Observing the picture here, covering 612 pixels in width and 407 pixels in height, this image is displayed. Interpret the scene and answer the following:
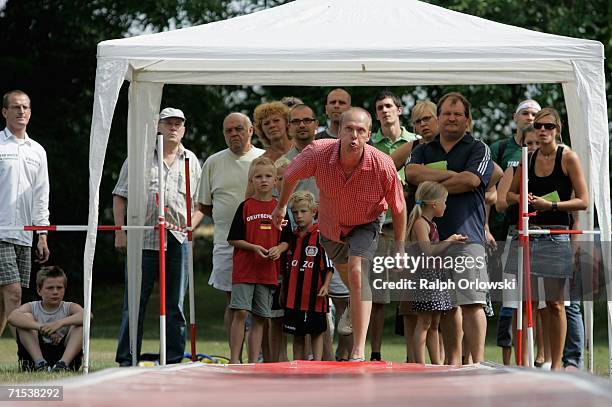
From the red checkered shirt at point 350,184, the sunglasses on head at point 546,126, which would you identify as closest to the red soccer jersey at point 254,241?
the red checkered shirt at point 350,184

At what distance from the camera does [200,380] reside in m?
7.19

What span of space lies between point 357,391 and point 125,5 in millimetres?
A: 15295

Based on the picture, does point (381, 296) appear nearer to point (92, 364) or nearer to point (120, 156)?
point (92, 364)

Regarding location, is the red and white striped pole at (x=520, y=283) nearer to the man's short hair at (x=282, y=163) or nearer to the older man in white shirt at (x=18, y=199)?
the man's short hair at (x=282, y=163)

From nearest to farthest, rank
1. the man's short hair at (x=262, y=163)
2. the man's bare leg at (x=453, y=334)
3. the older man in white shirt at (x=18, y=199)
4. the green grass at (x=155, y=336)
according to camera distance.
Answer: the man's bare leg at (x=453, y=334)
the man's short hair at (x=262, y=163)
the older man in white shirt at (x=18, y=199)
the green grass at (x=155, y=336)

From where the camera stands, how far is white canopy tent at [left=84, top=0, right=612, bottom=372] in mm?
8969

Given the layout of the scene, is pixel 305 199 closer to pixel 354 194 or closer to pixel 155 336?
pixel 354 194

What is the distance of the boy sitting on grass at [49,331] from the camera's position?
10.1 meters

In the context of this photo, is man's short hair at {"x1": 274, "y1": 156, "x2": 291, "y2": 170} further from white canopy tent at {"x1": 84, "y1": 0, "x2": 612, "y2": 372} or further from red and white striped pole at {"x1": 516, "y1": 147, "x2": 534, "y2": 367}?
red and white striped pole at {"x1": 516, "y1": 147, "x2": 534, "y2": 367}

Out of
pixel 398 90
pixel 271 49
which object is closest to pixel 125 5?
pixel 398 90

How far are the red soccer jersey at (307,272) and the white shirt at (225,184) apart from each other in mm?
816

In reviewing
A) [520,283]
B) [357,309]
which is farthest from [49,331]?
[520,283]

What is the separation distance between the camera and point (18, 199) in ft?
33.3

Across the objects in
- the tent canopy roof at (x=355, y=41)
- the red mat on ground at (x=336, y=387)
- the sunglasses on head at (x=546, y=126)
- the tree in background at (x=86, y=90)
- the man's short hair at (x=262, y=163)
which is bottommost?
the red mat on ground at (x=336, y=387)
